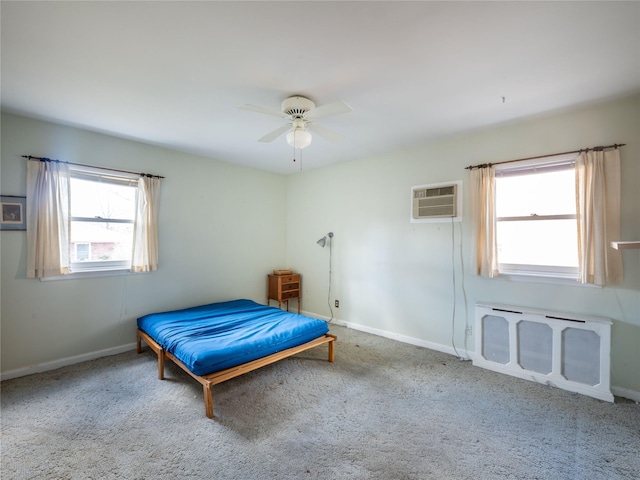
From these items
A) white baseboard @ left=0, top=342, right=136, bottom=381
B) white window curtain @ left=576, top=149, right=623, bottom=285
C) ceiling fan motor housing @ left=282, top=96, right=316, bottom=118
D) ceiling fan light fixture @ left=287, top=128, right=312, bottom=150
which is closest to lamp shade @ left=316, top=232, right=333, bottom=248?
ceiling fan light fixture @ left=287, top=128, right=312, bottom=150

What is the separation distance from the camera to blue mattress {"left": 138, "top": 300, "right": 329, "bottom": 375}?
230cm

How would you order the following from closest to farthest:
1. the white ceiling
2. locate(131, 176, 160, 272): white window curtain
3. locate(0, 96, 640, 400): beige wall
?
1. the white ceiling
2. locate(0, 96, 640, 400): beige wall
3. locate(131, 176, 160, 272): white window curtain

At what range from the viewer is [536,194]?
283 cm

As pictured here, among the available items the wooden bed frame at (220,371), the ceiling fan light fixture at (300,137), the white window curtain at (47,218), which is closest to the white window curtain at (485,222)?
the wooden bed frame at (220,371)

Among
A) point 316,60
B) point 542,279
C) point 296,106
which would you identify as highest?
point 316,60

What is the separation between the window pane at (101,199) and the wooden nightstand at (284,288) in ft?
7.28

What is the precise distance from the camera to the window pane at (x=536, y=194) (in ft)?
8.76

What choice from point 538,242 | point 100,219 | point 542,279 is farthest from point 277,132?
point 542,279

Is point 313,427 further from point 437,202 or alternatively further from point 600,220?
point 600,220

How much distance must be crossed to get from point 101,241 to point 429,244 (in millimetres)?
3906

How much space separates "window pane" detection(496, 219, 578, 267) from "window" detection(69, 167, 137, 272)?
4.30 metres

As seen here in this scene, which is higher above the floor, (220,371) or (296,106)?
(296,106)

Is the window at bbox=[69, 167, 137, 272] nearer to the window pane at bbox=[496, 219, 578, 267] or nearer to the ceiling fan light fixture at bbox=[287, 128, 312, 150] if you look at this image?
the ceiling fan light fixture at bbox=[287, 128, 312, 150]

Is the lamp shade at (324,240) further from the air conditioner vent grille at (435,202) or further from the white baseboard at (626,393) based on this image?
the white baseboard at (626,393)
